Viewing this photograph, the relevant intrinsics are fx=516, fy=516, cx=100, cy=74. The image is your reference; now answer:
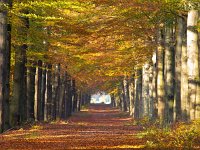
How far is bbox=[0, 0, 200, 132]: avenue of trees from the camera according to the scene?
2225 centimetres

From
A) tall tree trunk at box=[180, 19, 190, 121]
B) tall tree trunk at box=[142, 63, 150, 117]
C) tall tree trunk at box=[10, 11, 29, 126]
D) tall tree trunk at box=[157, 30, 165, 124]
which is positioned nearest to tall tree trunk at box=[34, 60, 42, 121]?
tall tree trunk at box=[10, 11, 29, 126]

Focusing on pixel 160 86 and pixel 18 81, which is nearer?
pixel 18 81

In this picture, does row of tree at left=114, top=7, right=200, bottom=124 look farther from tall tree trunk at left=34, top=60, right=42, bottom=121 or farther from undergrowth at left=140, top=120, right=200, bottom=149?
tall tree trunk at left=34, top=60, right=42, bottom=121

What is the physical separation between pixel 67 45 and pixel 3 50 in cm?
1546

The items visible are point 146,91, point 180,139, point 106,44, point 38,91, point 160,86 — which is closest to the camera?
point 180,139

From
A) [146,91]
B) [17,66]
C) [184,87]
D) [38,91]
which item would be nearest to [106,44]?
[38,91]

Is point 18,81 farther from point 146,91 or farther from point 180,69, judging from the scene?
point 146,91

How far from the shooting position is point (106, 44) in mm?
38688

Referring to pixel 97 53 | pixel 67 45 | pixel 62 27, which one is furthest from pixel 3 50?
pixel 97 53

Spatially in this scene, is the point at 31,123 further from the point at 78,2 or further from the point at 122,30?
the point at 78,2

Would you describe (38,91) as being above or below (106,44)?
below

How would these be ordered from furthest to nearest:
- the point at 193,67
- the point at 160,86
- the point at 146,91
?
the point at 146,91 < the point at 160,86 < the point at 193,67

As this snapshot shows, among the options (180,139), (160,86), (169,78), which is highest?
(169,78)

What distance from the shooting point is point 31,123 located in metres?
32.7
